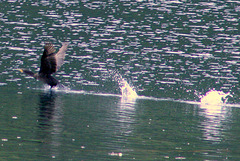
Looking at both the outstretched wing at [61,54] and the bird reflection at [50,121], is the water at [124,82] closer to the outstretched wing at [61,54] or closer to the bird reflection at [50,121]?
the bird reflection at [50,121]

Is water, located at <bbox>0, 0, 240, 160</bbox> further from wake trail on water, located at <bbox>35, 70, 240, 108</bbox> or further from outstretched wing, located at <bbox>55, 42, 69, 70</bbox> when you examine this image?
outstretched wing, located at <bbox>55, 42, 69, 70</bbox>

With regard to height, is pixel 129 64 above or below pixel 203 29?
above

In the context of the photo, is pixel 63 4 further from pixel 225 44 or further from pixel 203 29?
pixel 225 44

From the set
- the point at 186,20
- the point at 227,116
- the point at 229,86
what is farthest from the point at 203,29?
the point at 227,116

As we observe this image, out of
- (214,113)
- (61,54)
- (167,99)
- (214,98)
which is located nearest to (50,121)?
(61,54)

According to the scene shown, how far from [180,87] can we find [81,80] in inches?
273

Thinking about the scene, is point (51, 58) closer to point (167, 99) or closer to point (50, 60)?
point (50, 60)

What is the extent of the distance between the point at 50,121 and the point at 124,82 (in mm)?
17353

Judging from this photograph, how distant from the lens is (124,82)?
4266 centimetres

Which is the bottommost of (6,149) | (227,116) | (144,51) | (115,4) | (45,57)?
(115,4)

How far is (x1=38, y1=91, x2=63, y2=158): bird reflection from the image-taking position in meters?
20.8

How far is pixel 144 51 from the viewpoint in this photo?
54.2m

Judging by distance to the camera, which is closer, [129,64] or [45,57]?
[45,57]

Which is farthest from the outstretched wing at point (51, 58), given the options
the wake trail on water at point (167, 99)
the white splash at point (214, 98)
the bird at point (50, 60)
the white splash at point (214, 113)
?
the white splash at point (214, 98)
